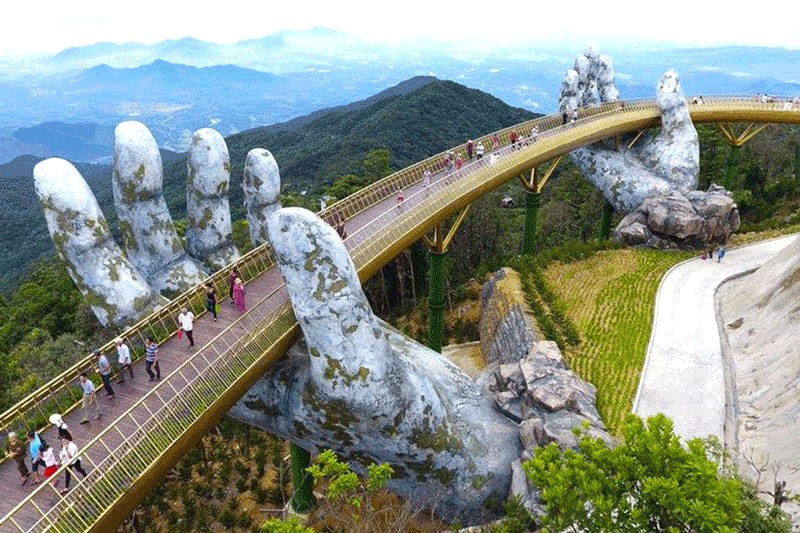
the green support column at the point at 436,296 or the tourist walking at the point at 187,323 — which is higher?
the tourist walking at the point at 187,323

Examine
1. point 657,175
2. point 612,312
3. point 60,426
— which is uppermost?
point 60,426

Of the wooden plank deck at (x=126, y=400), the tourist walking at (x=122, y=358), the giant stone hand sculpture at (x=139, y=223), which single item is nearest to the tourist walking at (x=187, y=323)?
the wooden plank deck at (x=126, y=400)

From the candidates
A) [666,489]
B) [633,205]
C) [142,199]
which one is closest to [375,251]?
[142,199]

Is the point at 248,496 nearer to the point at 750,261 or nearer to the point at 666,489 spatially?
the point at 666,489

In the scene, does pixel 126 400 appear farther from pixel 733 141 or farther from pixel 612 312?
pixel 733 141

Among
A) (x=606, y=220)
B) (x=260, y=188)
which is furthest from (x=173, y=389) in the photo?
(x=606, y=220)

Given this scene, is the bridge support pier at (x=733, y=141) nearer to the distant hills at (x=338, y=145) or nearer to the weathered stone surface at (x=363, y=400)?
the weathered stone surface at (x=363, y=400)

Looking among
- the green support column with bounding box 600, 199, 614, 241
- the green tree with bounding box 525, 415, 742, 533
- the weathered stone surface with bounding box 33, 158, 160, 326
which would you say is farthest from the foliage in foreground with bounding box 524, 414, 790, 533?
the green support column with bounding box 600, 199, 614, 241
